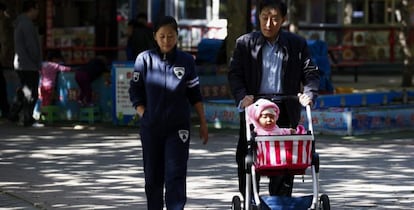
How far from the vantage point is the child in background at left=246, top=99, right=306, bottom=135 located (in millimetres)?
7824

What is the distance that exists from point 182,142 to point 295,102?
1.01 m

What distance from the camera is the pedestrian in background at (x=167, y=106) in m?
7.87

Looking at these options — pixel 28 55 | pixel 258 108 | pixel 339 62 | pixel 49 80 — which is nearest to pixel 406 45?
pixel 339 62

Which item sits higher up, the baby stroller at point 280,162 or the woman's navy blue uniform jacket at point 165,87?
the woman's navy blue uniform jacket at point 165,87

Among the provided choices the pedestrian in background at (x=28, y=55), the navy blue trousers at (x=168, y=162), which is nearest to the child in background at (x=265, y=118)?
the navy blue trousers at (x=168, y=162)

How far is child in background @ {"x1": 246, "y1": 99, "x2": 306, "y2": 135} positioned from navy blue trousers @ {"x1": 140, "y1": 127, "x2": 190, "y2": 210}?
538 mm

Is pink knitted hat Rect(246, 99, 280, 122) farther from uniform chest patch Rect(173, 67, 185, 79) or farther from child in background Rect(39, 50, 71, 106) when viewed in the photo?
child in background Rect(39, 50, 71, 106)

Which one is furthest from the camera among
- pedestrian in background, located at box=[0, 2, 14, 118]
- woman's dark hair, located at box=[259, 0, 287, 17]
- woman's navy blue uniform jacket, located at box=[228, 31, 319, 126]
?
pedestrian in background, located at box=[0, 2, 14, 118]

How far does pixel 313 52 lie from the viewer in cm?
2094

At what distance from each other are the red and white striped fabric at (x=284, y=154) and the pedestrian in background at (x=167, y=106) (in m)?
0.63

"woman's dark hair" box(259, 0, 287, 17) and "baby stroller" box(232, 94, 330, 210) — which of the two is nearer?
"baby stroller" box(232, 94, 330, 210)

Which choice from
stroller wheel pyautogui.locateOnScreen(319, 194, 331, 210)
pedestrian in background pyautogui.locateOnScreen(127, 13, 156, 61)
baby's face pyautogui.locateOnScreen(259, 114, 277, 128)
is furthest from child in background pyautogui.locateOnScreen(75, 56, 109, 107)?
stroller wheel pyautogui.locateOnScreen(319, 194, 331, 210)

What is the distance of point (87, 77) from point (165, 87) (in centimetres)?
898

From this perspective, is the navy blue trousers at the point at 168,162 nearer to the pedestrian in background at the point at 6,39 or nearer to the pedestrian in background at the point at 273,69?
the pedestrian in background at the point at 273,69
